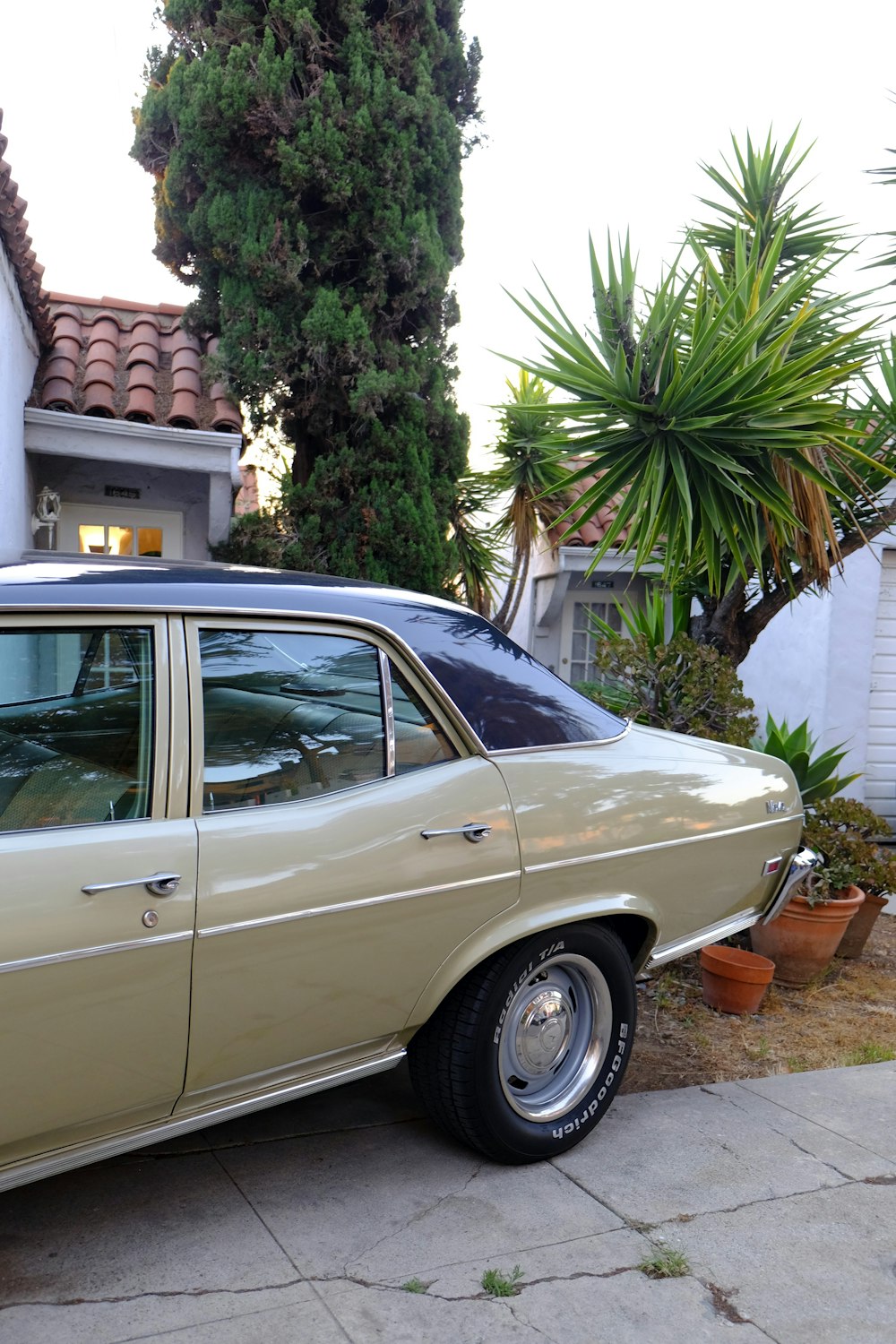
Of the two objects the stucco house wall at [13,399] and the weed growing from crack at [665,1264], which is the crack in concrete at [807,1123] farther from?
the stucco house wall at [13,399]

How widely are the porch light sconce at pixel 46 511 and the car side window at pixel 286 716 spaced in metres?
5.26

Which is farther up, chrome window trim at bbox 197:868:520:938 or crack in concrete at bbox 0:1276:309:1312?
chrome window trim at bbox 197:868:520:938

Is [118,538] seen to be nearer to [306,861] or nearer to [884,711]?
[306,861]

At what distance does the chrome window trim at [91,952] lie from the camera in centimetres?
205

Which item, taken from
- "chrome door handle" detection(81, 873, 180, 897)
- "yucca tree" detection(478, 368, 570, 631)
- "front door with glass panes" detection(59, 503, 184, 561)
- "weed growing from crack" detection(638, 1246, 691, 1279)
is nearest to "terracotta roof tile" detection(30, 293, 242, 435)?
"front door with glass panes" detection(59, 503, 184, 561)

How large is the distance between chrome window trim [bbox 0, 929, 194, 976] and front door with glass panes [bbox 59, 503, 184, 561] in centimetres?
595

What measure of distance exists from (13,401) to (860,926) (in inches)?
221

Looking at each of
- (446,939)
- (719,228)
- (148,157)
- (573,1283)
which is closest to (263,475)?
(148,157)

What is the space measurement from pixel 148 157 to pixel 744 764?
667cm

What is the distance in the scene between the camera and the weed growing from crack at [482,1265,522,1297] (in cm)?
250

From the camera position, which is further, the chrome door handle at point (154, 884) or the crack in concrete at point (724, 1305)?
the crack in concrete at point (724, 1305)

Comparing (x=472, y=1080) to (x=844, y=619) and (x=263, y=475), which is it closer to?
(x=263, y=475)

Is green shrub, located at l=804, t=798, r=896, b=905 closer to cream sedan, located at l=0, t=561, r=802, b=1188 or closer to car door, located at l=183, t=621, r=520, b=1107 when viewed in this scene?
cream sedan, located at l=0, t=561, r=802, b=1188

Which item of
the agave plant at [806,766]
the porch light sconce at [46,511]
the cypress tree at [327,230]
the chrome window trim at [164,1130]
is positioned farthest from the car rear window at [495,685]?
the porch light sconce at [46,511]
